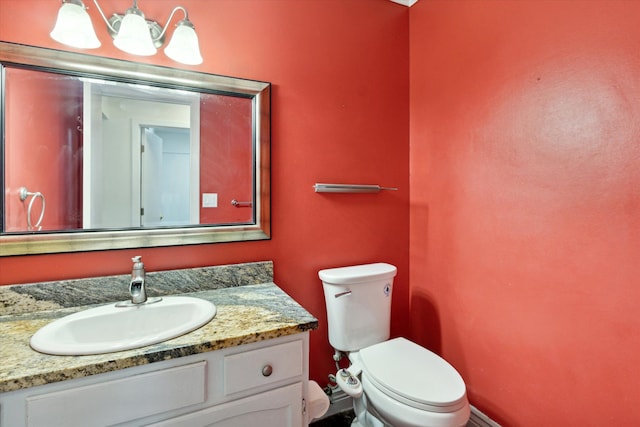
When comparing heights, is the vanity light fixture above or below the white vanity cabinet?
above

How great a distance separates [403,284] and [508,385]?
69 centimetres

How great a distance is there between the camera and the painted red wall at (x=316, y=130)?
1.36 m

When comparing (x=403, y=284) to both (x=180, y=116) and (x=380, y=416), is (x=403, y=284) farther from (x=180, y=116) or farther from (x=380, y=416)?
(x=180, y=116)

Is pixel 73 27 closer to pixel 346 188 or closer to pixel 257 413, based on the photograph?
pixel 346 188

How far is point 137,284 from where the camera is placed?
1133 mm

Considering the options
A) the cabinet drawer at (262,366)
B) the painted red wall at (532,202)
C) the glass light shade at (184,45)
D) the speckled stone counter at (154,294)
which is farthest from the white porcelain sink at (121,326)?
the painted red wall at (532,202)

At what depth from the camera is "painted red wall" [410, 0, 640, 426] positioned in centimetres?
103

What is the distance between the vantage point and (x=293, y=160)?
5.08 feet

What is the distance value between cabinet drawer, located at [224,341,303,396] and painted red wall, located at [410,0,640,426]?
971 millimetres

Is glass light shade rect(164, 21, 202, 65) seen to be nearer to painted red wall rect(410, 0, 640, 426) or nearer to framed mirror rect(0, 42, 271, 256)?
framed mirror rect(0, 42, 271, 256)

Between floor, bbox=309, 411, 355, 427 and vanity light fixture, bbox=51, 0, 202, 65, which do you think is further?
floor, bbox=309, 411, 355, 427

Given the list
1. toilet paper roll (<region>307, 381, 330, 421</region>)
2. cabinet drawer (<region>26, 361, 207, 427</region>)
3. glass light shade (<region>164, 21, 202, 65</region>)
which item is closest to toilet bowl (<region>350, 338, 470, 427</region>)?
toilet paper roll (<region>307, 381, 330, 421</region>)

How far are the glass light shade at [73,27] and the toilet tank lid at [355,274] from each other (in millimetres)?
1285

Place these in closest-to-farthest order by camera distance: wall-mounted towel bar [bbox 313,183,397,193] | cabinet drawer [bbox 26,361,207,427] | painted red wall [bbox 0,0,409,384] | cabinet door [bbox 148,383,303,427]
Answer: cabinet drawer [bbox 26,361,207,427]
cabinet door [bbox 148,383,303,427]
painted red wall [bbox 0,0,409,384]
wall-mounted towel bar [bbox 313,183,397,193]
